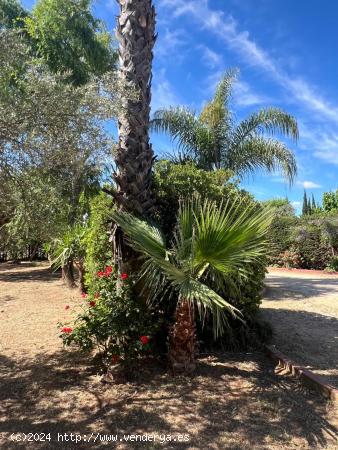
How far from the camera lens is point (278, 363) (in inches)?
194

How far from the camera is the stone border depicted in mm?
3996

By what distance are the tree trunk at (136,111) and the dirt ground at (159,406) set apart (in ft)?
6.81

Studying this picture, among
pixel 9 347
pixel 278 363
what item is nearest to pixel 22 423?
pixel 9 347

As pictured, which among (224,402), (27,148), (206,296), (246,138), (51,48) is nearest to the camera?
(206,296)

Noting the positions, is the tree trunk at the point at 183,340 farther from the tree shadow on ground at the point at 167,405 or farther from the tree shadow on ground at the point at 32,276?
the tree shadow on ground at the point at 32,276

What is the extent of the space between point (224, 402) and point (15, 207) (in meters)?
3.46

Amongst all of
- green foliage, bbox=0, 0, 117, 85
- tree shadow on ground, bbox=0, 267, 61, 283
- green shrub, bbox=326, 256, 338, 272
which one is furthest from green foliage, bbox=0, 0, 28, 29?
green shrub, bbox=326, 256, 338, 272

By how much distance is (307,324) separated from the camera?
7.09 m

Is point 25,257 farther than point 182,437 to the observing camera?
Yes

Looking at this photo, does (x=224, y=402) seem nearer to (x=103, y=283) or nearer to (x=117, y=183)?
(x=103, y=283)

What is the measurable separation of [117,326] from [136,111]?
270 centimetres

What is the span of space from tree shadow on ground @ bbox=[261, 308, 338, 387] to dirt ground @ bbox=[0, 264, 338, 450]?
58cm

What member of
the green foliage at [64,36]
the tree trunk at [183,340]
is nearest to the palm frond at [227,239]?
the tree trunk at [183,340]

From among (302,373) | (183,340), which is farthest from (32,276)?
(302,373)
